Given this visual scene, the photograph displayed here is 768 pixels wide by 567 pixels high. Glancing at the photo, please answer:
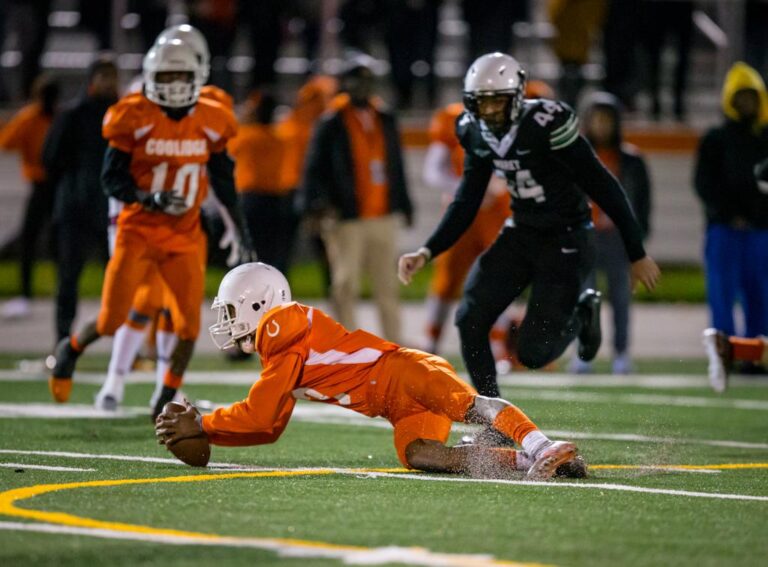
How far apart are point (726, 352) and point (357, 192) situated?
14.0 ft

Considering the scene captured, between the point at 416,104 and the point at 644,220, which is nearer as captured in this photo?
the point at 644,220

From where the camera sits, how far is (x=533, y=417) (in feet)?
28.0

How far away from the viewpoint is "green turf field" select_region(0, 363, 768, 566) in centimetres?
520

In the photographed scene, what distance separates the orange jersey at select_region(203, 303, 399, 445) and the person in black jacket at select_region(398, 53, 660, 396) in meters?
1.23

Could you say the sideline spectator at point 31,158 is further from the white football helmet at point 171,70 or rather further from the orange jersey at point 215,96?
the white football helmet at point 171,70

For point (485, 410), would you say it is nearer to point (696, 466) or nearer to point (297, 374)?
point (297, 374)

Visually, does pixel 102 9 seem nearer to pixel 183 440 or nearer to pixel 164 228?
pixel 164 228

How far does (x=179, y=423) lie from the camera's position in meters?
6.80

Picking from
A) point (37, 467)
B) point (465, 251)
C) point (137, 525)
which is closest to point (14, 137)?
point (465, 251)

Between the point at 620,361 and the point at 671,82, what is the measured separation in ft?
26.5

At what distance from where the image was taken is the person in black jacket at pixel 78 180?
11.6 metres

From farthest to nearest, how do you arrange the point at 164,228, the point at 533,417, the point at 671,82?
the point at 671,82, the point at 164,228, the point at 533,417

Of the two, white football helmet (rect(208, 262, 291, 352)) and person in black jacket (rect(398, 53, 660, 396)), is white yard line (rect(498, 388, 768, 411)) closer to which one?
person in black jacket (rect(398, 53, 660, 396))

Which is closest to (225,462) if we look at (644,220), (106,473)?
(106,473)
